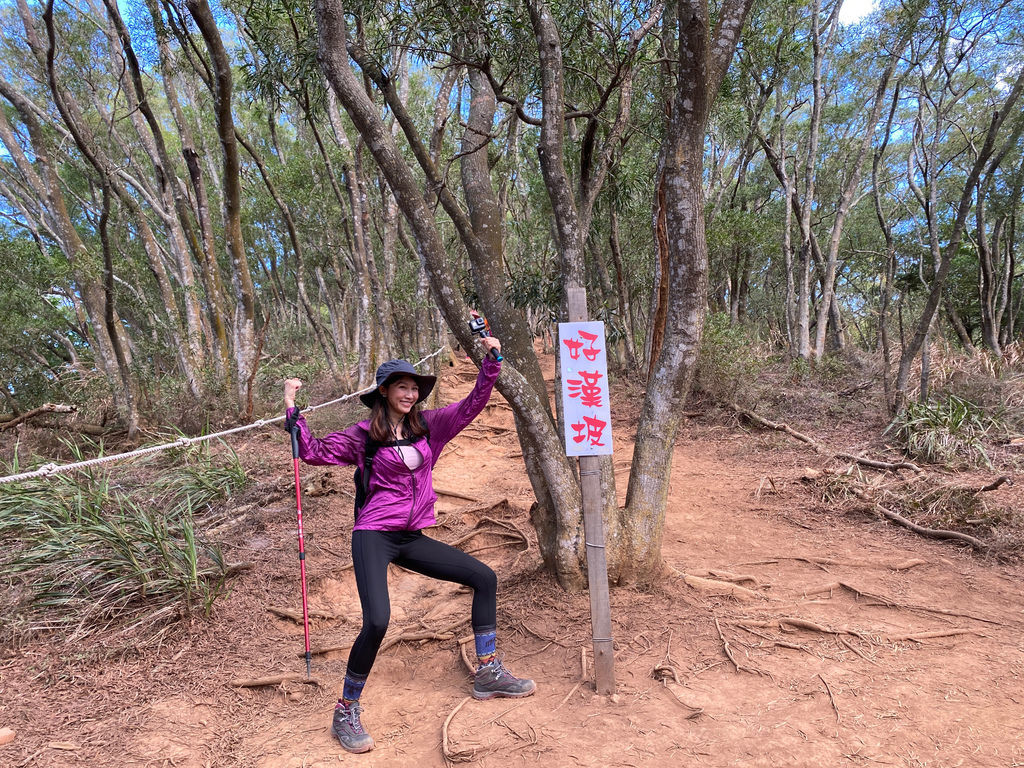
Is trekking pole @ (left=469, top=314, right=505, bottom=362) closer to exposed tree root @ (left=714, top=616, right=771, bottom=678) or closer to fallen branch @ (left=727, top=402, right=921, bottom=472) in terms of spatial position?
exposed tree root @ (left=714, top=616, right=771, bottom=678)

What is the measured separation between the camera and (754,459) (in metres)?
7.03

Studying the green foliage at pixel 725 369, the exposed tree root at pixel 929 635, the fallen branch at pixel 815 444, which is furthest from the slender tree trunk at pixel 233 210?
the fallen branch at pixel 815 444

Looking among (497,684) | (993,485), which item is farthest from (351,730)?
(993,485)

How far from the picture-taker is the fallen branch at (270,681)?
3.13 m

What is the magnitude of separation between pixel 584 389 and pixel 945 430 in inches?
216

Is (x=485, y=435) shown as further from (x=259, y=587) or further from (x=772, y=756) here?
(x=772, y=756)

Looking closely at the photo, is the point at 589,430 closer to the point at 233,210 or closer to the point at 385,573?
the point at 385,573

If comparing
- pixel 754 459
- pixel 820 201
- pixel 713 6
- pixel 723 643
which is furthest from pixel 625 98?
pixel 820 201

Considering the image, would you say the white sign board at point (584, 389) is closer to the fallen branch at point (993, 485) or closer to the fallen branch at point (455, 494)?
the fallen branch at point (455, 494)

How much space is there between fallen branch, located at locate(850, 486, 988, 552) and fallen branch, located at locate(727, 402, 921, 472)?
766 mm

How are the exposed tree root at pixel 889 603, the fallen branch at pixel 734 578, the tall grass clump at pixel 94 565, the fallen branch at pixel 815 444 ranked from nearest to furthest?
the exposed tree root at pixel 889 603, the tall grass clump at pixel 94 565, the fallen branch at pixel 734 578, the fallen branch at pixel 815 444

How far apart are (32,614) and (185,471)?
2422 mm

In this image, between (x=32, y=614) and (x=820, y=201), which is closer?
(x=32, y=614)

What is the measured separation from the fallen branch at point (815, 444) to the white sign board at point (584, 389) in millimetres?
4615
